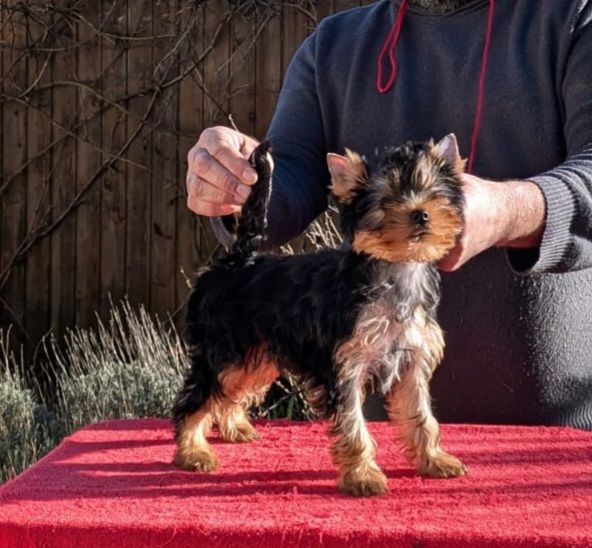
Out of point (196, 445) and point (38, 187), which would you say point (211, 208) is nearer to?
point (196, 445)

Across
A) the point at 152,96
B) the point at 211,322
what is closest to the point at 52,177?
the point at 152,96

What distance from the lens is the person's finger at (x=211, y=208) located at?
2.62m

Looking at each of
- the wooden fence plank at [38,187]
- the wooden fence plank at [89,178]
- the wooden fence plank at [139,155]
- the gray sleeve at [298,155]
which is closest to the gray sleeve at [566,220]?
the gray sleeve at [298,155]

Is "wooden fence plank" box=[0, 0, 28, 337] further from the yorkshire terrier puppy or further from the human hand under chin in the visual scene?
the human hand under chin

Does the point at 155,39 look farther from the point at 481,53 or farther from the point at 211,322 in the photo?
the point at 211,322

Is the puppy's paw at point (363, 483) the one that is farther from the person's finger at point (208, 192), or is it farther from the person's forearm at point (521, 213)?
the person's finger at point (208, 192)

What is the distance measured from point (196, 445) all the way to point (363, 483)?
51 centimetres

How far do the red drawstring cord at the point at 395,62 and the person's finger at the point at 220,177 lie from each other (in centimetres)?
74

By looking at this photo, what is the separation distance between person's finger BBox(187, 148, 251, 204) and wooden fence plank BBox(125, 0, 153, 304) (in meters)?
4.80

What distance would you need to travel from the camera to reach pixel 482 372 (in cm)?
299

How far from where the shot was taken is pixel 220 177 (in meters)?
2.54

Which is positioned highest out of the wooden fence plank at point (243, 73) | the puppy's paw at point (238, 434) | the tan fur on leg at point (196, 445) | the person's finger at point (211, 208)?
the wooden fence plank at point (243, 73)

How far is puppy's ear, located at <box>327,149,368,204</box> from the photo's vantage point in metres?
2.08

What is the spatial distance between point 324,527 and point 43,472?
2.68ft
